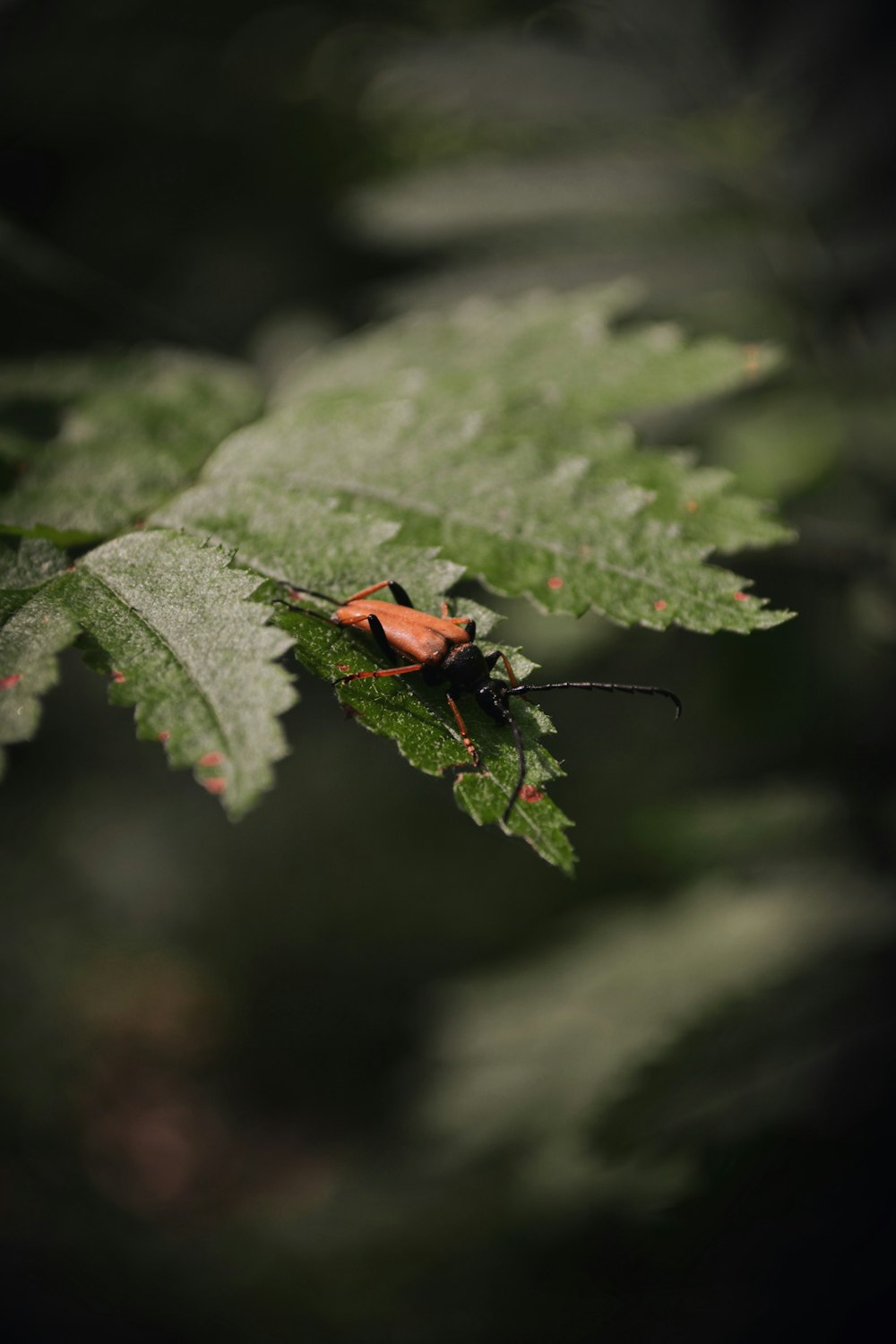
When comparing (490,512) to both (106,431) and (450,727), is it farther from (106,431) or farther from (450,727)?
(106,431)

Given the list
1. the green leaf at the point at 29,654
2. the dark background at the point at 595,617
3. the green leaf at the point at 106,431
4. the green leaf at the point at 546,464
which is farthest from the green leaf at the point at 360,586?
the dark background at the point at 595,617

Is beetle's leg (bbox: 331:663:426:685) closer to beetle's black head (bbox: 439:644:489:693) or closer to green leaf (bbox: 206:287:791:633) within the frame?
beetle's black head (bbox: 439:644:489:693)

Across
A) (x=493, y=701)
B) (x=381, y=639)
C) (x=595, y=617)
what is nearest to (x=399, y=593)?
(x=381, y=639)

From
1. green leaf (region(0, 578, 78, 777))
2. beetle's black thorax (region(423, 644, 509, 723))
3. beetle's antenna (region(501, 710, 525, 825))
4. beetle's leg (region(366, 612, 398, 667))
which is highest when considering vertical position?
beetle's leg (region(366, 612, 398, 667))

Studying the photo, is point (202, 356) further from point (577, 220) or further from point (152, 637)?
point (152, 637)

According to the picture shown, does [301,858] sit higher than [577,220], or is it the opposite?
[577,220]

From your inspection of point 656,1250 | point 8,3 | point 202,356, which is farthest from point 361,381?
point 656,1250

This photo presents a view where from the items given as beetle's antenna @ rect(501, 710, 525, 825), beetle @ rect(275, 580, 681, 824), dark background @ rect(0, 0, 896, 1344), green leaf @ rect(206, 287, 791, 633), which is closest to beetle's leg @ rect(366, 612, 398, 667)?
beetle @ rect(275, 580, 681, 824)
